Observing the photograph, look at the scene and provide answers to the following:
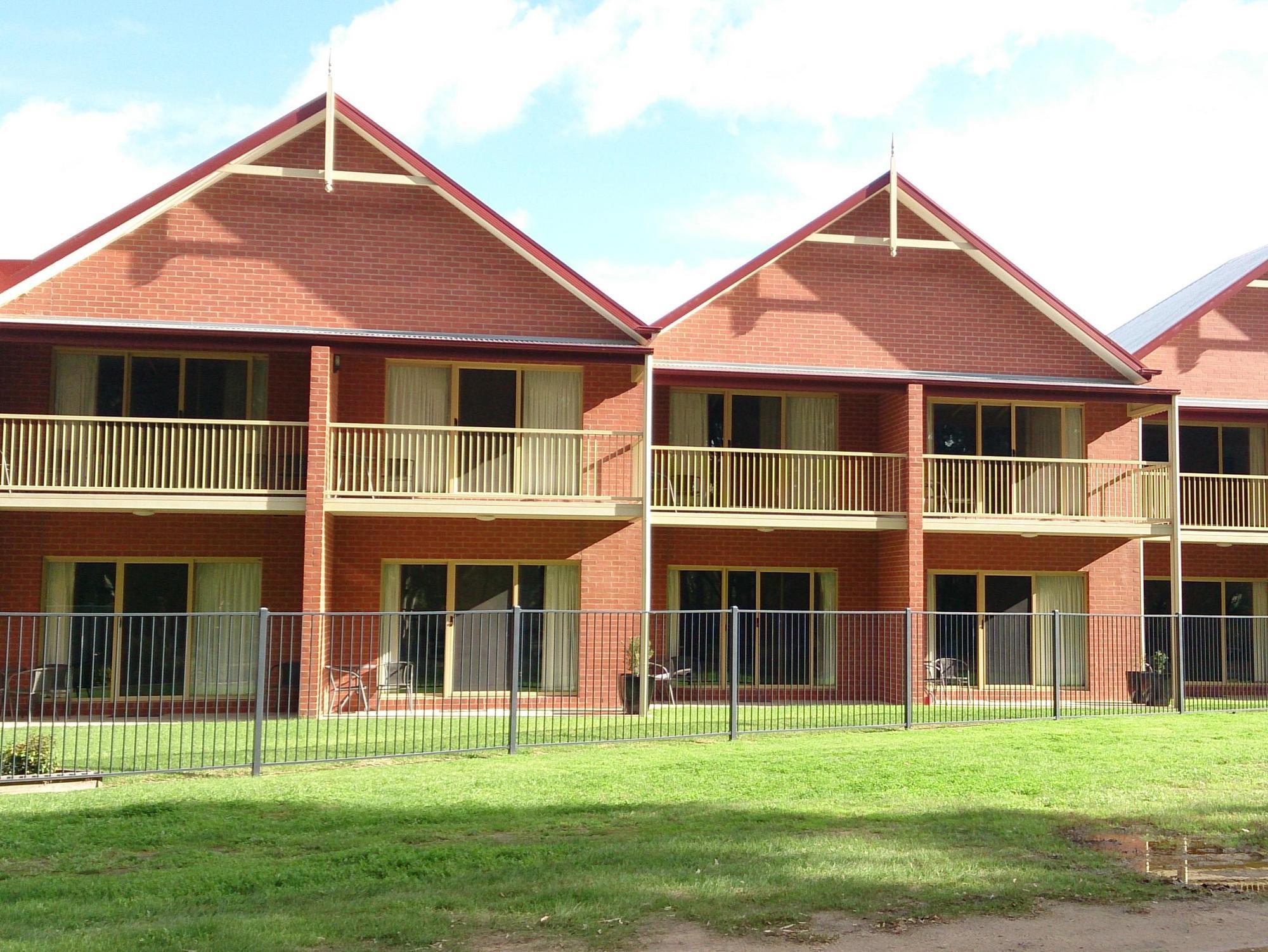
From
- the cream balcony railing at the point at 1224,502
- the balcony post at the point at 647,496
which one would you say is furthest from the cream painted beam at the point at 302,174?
the cream balcony railing at the point at 1224,502

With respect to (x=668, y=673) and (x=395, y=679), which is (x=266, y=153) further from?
(x=668, y=673)

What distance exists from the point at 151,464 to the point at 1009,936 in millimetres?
16377

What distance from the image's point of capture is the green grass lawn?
24.0 ft

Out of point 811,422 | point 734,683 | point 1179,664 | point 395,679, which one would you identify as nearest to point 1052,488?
point 811,422

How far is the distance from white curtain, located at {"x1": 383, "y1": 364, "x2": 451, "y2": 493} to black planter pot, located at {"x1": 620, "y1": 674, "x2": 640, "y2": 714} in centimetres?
421

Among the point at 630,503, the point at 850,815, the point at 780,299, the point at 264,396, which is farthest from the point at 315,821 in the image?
the point at 780,299

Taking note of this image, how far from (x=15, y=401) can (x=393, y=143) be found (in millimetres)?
7094

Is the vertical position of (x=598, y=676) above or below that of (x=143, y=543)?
below

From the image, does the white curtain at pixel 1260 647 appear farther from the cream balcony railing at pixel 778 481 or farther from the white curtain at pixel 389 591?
the white curtain at pixel 389 591

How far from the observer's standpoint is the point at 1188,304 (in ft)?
87.3

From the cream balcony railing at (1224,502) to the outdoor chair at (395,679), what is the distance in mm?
14060

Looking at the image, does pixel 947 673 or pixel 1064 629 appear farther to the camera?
pixel 1064 629

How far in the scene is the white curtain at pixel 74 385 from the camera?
20766 mm

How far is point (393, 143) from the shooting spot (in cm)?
2103
